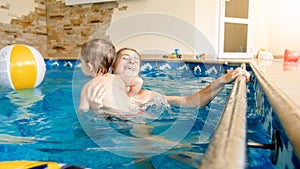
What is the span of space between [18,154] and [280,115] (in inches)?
45.8

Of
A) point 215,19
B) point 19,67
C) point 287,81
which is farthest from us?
point 215,19

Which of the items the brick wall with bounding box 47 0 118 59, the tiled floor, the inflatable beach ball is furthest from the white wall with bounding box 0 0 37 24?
the tiled floor

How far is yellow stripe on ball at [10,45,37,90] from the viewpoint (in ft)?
8.41

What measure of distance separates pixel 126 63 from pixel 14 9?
6606 mm

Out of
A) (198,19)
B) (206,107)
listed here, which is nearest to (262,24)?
(198,19)

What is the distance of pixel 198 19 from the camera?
6660 millimetres

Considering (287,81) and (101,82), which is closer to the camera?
(287,81)

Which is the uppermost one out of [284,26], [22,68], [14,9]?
[14,9]

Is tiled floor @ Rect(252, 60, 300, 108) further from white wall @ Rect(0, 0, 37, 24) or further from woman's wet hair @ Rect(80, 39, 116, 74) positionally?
white wall @ Rect(0, 0, 37, 24)

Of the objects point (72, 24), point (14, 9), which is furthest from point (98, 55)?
point (72, 24)

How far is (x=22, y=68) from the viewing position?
2.60m

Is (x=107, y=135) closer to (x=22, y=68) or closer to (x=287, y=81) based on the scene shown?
(x=287, y=81)

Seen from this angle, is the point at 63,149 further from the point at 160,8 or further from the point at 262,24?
the point at 262,24

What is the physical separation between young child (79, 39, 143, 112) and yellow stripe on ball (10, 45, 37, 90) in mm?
1052
